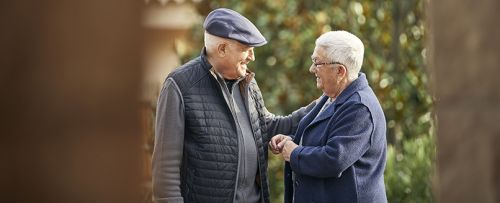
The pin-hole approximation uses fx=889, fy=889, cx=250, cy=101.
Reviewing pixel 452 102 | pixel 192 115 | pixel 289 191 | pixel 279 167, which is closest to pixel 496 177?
pixel 452 102

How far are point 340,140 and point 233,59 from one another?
0.48 metres

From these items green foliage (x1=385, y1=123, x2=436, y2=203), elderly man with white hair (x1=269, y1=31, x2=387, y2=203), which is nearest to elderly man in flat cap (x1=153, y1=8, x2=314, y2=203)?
elderly man with white hair (x1=269, y1=31, x2=387, y2=203)

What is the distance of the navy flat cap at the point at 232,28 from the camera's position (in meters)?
3.17

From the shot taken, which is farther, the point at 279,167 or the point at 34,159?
the point at 279,167

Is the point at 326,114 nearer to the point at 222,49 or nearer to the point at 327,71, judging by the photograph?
the point at 327,71

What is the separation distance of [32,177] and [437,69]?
0.29 meters

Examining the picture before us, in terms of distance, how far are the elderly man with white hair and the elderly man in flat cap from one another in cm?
17

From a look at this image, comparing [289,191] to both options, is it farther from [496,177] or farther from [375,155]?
[496,177]

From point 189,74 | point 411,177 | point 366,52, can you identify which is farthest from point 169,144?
point 366,52

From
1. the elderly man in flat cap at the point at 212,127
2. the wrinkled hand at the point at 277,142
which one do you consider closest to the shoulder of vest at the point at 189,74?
the elderly man in flat cap at the point at 212,127

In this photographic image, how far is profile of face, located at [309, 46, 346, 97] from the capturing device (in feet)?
10.5

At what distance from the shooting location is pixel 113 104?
0.59 meters

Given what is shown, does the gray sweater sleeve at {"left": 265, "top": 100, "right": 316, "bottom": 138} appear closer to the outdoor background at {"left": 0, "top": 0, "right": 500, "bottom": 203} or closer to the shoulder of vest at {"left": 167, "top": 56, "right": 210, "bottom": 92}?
the shoulder of vest at {"left": 167, "top": 56, "right": 210, "bottom": 92}

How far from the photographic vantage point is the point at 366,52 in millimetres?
7141
